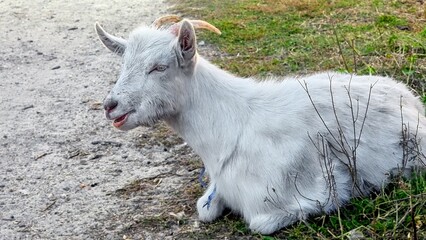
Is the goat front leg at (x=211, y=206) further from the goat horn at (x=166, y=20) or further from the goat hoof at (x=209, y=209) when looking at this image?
the goat horn at (x=166, y=20)

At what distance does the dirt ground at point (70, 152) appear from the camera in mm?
5309

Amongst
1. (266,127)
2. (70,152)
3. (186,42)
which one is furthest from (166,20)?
(70,152)

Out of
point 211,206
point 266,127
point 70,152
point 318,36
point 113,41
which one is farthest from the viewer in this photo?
point 318,36

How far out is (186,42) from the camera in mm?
4719

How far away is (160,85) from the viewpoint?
4789 mm

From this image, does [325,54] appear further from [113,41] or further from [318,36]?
[113,41]

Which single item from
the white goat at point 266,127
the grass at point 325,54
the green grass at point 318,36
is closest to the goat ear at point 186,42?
the white goat at point 266,127

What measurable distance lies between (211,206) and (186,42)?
0.95 meters

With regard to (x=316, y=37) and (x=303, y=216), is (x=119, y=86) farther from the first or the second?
(x=316, y=37)

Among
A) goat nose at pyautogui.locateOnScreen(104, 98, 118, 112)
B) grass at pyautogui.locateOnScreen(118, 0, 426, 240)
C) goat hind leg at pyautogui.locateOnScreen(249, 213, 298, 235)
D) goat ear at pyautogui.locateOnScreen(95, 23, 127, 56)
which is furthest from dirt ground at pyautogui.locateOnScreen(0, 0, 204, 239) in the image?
goat ear at pyautogui.locateOnScreen(95, 23, 127, 56)

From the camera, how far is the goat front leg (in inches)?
194

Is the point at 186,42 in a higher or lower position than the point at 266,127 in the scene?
higher

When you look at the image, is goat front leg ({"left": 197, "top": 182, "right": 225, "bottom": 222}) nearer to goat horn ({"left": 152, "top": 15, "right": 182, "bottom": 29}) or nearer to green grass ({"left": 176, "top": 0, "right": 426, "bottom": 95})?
goat horn ({"left": 152, "top": 15, "right": 182, "bottom": 29})

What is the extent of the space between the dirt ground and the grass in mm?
186
